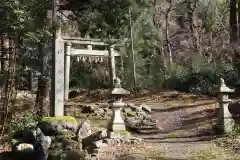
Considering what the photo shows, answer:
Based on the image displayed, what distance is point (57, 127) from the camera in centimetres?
1005

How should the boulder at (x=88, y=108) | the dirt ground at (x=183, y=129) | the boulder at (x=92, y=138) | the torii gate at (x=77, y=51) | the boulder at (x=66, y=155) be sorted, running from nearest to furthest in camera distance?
1. the boulder at (x=66, y=155)
2. the dirt ground at (x=183, y=129)
3. the boulder at (x=92, y=138)
4. the boulder at (x=88, y=108)
5. the torii gate at (x=77, y=51)

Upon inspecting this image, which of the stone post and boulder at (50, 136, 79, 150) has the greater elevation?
the stone post

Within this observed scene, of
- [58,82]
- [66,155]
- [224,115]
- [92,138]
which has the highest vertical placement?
[58,82]

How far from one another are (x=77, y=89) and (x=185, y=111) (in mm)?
9178

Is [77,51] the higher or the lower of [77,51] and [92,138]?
the higher

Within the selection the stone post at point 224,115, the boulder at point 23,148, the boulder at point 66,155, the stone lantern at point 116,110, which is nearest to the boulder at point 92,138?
the stone lantern at point 116,110

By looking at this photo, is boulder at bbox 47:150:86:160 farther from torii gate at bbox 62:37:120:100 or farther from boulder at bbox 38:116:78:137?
torii gate at bbox 62:37:120:100

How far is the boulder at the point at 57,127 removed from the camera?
10023mm

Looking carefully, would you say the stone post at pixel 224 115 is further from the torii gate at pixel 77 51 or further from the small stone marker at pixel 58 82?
the torii gate at pixel 77 51

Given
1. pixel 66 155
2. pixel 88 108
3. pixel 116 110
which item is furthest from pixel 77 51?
pixel 66 155

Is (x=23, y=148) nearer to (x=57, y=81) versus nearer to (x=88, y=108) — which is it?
(x=57, y=81)

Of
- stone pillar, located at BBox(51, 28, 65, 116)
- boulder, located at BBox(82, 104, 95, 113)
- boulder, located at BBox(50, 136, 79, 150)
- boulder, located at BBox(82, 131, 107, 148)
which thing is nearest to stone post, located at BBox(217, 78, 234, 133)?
boulder, located at BBox(82, 131, 107, 148)

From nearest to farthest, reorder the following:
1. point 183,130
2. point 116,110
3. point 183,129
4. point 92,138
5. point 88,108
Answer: point 92,138
point 116,110
point 183,130
point 183,129
point 88,108

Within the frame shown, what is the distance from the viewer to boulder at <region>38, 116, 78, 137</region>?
32.9ft
